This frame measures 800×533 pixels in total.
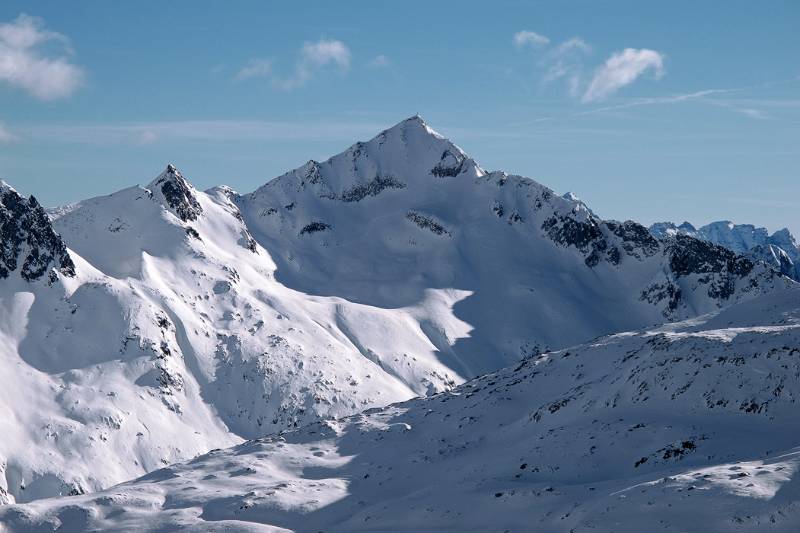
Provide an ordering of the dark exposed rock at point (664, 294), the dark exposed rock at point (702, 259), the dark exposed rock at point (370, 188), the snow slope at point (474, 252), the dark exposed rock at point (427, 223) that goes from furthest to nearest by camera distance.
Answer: the dark exposed rock at point (370, 188) → the dark exposed rock at point (427, 223) → the dark exposed rock at point (702, 259) → the dark exposed rock at point (664, 294) → the snow slope at point (474, 252)

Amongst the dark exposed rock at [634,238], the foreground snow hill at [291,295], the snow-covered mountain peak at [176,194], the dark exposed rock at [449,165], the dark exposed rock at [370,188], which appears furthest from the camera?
the dark exposed rock at [449,165]

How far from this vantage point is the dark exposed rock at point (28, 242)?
377 ft

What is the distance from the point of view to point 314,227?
173500 millimetres

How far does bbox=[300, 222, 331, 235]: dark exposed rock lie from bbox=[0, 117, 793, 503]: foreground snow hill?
1.61ft

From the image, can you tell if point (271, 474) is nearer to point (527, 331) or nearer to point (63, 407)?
point (63, 407)

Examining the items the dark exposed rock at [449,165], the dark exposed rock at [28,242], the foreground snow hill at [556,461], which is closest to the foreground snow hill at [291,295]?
the dark exposed rock at [28,242]

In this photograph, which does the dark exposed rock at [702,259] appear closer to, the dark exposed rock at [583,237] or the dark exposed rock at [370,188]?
the dark exposed rock at [583,237]

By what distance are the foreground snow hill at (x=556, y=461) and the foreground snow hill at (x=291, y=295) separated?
156ft

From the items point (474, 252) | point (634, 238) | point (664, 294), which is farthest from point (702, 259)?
point (474, 252)

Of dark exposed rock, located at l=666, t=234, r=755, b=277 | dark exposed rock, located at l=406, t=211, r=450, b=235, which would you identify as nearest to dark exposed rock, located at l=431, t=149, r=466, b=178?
dark exposed rock, located at l=406, t=211, r=450, b=235

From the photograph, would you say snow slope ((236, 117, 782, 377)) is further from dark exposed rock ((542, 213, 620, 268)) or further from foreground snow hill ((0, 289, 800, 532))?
foreground snow hill ((0, 289, 800, 532))

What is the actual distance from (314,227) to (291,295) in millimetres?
32445

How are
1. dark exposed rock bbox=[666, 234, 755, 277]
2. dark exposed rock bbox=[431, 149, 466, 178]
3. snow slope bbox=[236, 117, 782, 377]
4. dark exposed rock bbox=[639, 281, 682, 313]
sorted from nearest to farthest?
snow slope bbox=[236, 117, 782, 377]
dark exposed rock bbox=[639, 281, 682, 313]
dark exposed rock bbox=[666, 234, 755, 277]
dark exposed rock bbox=[431, 149, 466, 178]

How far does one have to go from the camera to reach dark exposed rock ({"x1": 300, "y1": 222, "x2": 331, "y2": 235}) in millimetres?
172375
